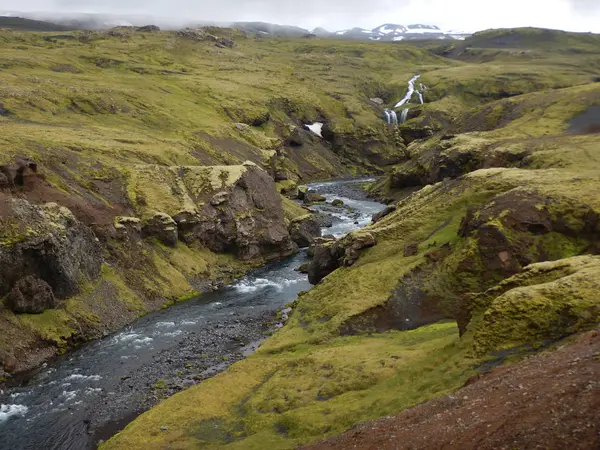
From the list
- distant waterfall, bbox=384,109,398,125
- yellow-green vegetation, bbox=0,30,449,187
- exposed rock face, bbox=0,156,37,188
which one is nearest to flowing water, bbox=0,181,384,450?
exposed rock face, bbox=0,156,37,188

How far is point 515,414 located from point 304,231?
6915 cm

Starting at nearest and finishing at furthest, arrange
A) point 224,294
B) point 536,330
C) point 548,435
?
point 548,435 < point 536,330 < point 224,294

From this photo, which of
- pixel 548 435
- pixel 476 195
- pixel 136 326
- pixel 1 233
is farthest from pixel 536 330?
pixel 1 233

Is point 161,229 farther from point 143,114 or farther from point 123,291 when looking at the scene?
point 143,114

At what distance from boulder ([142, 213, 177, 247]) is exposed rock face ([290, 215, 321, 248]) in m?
22.2

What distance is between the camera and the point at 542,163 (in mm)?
71250

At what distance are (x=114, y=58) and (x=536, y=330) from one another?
18428cm

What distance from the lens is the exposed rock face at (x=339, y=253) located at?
2362 inches

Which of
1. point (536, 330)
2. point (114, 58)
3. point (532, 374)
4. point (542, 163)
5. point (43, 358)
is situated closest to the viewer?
point (532, 374)

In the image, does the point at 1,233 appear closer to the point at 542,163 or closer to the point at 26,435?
the point at 26,435

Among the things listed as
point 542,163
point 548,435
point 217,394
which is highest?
point 542,163

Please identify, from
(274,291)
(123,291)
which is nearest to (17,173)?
(123,291)

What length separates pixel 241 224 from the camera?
78.6 metres

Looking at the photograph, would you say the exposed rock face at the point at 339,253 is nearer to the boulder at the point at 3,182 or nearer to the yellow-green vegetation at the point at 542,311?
the yellow-green vegetation at the point at 542,311
